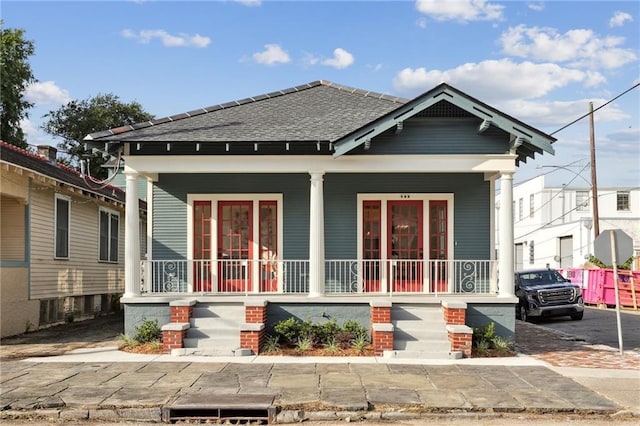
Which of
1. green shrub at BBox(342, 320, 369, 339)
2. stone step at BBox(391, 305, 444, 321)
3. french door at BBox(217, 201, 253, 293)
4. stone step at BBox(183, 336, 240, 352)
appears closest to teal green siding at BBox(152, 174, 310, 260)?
french door at BBox(217, 201, 253, 293)

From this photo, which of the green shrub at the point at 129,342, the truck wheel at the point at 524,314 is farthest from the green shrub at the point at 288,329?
the truck wheel at the point at 524,314

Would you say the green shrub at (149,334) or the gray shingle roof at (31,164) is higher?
the gray shingle roof at (31,164)

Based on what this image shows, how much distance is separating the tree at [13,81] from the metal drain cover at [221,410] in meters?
29.0

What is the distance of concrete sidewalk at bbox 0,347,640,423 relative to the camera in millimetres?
8469

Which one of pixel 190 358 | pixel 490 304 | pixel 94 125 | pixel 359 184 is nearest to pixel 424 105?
pixel 359 184

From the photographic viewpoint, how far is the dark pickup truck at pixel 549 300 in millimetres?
20969

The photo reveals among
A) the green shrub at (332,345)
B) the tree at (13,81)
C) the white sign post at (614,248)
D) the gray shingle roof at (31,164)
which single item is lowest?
the green shrub at (332,345)

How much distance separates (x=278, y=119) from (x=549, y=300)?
36.5 feet

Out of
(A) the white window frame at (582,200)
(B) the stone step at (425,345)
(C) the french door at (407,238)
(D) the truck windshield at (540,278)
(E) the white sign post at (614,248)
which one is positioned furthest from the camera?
(A) the white window frame at (582,200)

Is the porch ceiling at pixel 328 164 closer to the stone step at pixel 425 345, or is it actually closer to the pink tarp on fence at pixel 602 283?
the stone step at pixel 425 345

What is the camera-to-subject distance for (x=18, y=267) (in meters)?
15.9

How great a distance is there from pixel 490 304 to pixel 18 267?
10957mm

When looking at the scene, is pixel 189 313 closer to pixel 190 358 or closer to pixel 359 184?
pixel 190 358

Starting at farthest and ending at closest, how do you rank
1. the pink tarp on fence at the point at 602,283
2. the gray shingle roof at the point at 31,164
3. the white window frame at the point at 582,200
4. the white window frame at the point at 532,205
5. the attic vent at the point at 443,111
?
1. the white window frame at the point at 532,205
2. the white window frame at the point at 582,200
3. the pink tarp on fence at the point at 602,283
4. the gray shingle roof at the point at 31,164
5. the attic vent at the point at 443,111
